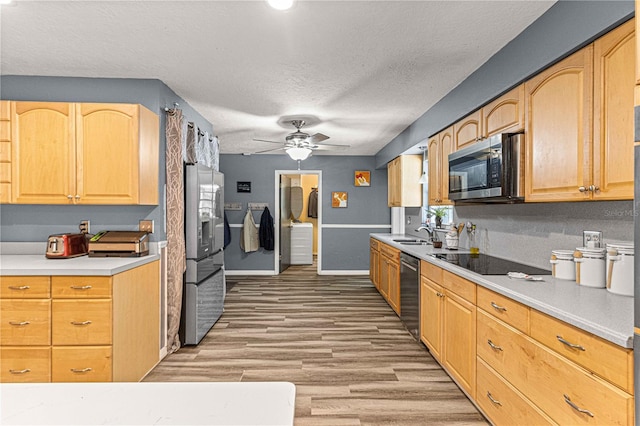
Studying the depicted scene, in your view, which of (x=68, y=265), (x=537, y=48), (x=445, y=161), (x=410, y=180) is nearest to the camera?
(x=537, y=48)

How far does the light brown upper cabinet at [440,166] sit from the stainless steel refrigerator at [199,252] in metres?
2.46

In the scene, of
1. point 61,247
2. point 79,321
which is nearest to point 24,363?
point 79,321

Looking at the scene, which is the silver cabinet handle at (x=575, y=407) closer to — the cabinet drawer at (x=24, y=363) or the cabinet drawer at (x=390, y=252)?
the cabinet drawer at (x=390, y=252)

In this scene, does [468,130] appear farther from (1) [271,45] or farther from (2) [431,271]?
(1) [271,45]

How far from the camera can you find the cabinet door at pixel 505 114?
2.37 metres

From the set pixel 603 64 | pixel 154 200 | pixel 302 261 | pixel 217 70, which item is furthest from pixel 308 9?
pixel 302 261

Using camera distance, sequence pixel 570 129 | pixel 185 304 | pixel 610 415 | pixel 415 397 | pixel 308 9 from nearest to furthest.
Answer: pixel 610 415 < pixel 570 129 < pixel 308 9 < pixel 415 397 < pixel 185 304

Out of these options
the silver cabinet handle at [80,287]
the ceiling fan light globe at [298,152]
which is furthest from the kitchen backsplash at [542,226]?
the silver cabinet handle at [80,287]

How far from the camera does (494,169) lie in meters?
2.55

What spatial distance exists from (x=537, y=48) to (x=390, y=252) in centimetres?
300

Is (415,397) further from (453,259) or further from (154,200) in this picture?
(154,200)

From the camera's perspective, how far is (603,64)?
169cm

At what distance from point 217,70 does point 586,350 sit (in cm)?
297

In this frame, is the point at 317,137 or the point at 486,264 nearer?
the point at 486,264
